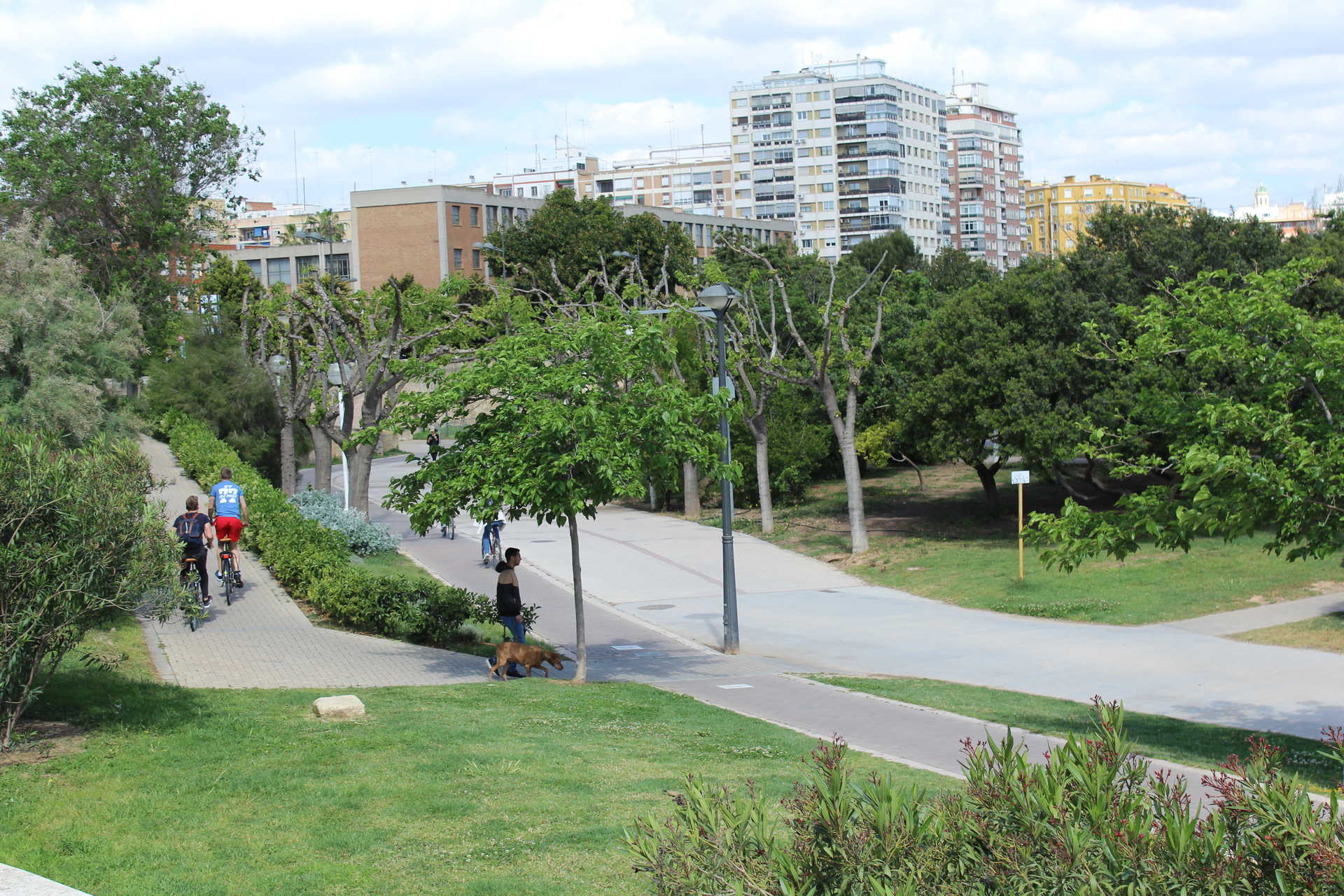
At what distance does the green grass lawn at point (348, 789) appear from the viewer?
5.82m

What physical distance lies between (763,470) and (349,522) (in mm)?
12190

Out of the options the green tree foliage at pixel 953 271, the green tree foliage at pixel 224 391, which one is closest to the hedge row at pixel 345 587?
the green tree foliage at pixel 224 391

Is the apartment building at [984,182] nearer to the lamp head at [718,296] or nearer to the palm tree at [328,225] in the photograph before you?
the palm tree at [328,225]

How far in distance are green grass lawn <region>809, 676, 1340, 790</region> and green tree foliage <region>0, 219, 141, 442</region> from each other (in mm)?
12400

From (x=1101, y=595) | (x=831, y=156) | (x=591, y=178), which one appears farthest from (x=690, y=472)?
(x=591, y=178)

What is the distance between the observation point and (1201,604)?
20141 mm

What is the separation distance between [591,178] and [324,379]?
123m

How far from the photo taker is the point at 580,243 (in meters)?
56.8

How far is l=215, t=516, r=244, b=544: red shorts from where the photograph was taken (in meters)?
16.0

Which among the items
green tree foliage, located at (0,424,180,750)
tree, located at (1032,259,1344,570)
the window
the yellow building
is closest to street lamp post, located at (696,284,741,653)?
tree, located at (1032,259,1344,570)

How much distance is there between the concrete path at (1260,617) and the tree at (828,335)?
8816mm

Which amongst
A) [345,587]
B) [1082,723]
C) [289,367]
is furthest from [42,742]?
[289,367]

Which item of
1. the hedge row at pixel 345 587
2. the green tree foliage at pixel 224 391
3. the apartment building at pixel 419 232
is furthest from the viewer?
the apartment building at pixel 419 232

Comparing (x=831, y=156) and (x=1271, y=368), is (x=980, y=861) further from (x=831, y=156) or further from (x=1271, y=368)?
(x=831, y=156)
